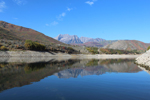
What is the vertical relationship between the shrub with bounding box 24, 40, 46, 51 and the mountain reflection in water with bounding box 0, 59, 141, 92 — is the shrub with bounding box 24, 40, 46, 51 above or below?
above

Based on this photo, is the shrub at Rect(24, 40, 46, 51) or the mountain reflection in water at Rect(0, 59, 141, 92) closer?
the mountain reflection in water at Rect(0, 59, 141, 92)

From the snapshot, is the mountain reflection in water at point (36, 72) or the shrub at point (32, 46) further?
the shrub at point (32, 46)

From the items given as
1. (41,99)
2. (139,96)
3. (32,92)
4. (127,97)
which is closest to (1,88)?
(32,92)

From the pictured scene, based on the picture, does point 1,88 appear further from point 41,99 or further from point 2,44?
point 2,44

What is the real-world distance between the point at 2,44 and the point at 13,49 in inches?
308

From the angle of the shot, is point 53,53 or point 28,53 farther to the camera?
point 53,53

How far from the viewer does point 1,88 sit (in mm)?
13281

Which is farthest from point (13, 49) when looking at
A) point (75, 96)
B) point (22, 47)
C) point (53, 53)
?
point (75, 96)

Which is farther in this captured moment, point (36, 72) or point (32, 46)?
point (32, 46)

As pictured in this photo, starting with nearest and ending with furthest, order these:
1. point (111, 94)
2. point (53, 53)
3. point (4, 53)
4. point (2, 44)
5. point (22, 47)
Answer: point (111, 94) → point (4, 53) → point (2, 44) → point (22, 47) → point (53, 53)

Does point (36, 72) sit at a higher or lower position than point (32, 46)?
lower

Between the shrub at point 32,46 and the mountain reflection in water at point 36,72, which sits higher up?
the shrub at point 32,46

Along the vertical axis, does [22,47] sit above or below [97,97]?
above

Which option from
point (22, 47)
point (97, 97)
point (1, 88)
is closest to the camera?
point (97, 97)
